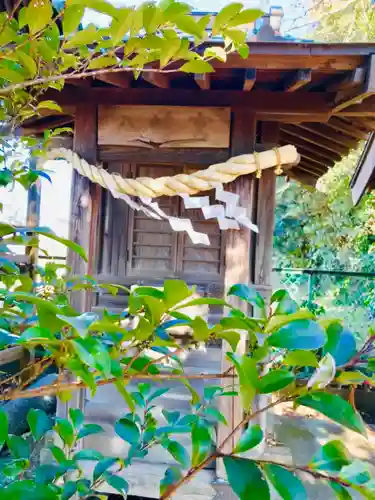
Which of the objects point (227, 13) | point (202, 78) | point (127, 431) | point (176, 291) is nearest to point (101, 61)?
point (227, 13)

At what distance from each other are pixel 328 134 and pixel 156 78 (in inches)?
60.2

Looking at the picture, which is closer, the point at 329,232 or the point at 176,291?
the point at 176,291

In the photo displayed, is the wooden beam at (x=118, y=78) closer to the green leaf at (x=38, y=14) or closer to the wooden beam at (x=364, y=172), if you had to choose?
the green leaf at (x=38, y=14)

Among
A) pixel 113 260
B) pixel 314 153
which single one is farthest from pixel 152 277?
pixel 314 153

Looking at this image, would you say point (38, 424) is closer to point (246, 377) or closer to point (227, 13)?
point (246, 377)

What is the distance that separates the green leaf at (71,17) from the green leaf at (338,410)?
23.9 inches

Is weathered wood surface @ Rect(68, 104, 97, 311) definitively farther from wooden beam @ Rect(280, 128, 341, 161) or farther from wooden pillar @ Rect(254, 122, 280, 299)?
wooden beam @ Rect(280, 128, 341, 161)

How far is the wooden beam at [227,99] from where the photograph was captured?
204 centimetres

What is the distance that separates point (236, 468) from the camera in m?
0.42

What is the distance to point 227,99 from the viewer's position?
2082 mm

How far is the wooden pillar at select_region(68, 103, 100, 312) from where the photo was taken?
2053mm

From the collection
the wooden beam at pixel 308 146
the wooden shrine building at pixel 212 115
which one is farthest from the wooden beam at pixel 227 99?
the wooden beam at pixel 308 146

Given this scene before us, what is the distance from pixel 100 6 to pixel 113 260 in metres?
2.91

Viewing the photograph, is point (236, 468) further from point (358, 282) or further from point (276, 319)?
point (358, 282)
